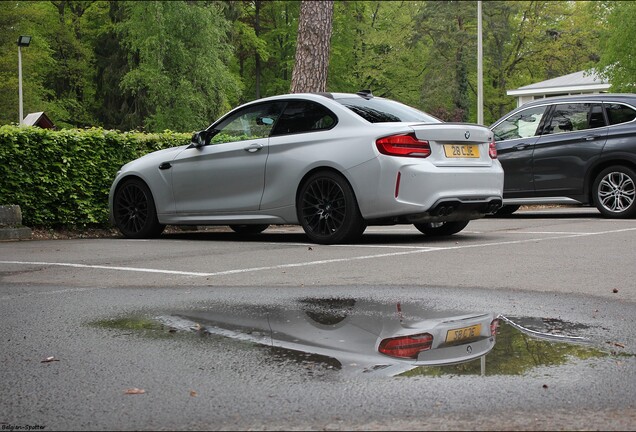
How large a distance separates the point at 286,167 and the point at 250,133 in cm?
90

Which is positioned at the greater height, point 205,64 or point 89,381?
point 205,64

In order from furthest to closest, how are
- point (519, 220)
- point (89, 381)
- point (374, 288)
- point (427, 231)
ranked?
point (519, 220)
point (427, 231)
point (374, 288)
point (89, 381)

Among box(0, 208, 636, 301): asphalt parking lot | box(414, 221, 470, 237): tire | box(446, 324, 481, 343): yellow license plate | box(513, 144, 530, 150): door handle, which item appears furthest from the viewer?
box(513, 144, 530, 150): door handle

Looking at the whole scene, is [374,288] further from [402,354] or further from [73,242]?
[73,242]

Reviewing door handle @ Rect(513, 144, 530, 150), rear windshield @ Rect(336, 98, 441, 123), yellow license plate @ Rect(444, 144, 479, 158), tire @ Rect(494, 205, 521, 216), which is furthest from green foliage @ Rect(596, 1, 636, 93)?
yellow license plate @ Rect(444, 144, 479, 158)

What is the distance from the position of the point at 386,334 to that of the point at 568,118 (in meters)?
10.8

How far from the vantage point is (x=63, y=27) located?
5409cm

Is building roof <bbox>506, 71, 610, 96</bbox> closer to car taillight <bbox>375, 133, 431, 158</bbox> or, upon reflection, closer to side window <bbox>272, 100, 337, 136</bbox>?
side window <bbox>272, 100, 337, 136</bbox>

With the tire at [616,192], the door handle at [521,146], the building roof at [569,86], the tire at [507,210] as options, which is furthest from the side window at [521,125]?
the building roof at [569,86]

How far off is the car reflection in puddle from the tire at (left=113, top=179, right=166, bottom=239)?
20.7ft

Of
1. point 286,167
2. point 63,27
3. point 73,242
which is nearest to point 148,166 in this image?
point 73,242

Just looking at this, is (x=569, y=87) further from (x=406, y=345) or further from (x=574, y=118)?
(x=406, y=345)

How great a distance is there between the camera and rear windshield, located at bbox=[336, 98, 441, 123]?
10.3m

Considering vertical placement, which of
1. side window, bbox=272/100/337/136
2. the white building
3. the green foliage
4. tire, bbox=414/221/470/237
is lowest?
tire, bbox=414/221/470/237
